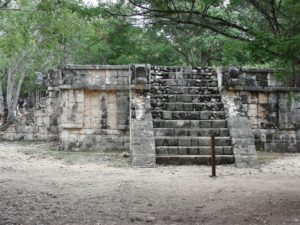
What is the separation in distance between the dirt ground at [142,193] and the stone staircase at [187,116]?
26.0 inches

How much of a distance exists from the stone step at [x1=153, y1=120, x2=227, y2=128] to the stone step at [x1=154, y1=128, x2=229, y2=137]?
259mm

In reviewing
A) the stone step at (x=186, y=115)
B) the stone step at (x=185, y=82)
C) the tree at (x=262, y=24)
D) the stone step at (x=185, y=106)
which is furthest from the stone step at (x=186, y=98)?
the tree at (x=262, y=24)

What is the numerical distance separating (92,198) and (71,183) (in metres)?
1.44

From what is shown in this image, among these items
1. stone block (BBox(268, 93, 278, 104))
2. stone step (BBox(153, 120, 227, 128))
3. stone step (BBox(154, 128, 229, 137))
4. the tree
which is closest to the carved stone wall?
stone step (BBox(153, 120, 227, 128))

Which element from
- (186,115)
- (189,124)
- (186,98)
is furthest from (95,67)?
(189,124)

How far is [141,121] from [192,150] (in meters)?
1.59

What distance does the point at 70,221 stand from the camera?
5699 mm

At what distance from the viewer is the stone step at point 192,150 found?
11070 mm

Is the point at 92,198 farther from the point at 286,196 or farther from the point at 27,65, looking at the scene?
the point at 27,65

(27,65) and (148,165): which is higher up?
(27,65)

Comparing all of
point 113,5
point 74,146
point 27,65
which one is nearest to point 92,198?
point 113,5

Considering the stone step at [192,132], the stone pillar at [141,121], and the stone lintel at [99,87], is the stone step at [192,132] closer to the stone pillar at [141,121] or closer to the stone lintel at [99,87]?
the stone pillar at [141,121]

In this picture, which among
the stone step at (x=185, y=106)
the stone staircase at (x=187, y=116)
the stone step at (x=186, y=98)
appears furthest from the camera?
the stone step at (x=186, y=98)

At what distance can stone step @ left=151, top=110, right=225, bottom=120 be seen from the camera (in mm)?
12336
